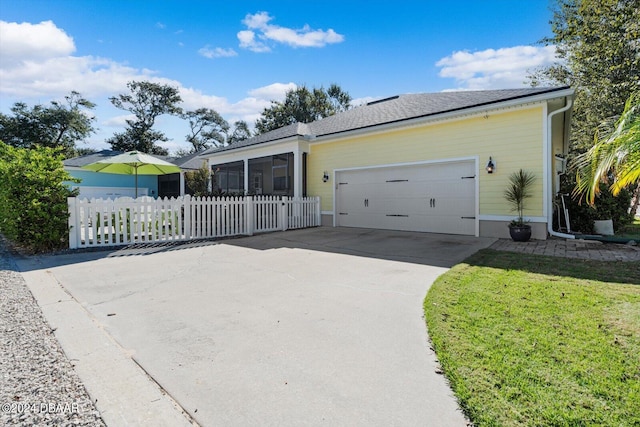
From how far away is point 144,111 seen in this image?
34562 millimetres

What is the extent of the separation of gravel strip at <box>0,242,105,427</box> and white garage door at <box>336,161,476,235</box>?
29.7 ft

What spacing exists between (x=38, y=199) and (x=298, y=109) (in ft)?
96.8

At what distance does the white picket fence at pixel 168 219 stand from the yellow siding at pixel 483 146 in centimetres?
357

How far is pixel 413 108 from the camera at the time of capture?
1098 cm

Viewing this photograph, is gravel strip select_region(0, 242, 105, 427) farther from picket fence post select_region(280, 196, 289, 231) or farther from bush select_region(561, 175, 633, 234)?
bush select_region(561, 175, 633, 234)

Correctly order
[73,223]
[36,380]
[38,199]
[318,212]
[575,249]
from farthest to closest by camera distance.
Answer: [318,212]
[73,223]
[38,199]
[575,249]
[36,380]

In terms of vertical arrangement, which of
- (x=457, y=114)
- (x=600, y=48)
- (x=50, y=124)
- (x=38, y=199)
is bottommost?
(x=38, y=199)

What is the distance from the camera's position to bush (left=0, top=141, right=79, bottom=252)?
6855mm

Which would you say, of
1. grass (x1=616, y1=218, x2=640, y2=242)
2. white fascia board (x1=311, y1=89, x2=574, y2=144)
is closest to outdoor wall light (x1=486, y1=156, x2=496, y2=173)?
white fascia board (x1=311, y1=89, x2=574, y2=144)

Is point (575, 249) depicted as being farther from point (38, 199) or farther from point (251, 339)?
point (38, 199)

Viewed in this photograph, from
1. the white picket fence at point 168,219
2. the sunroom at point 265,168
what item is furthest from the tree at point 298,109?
the white picket fence at point 168,219

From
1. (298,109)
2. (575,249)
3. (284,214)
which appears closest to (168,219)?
(284,214)

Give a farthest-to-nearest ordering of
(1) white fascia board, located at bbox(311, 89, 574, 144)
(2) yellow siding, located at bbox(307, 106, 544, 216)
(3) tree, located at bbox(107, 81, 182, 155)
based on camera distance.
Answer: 1. (3) tree, located at bbox(107, 81, 182, 155)
2. (2) yellow siding, located at bbox(307, 106, 544, 216)
3. (1) white fascia board, located at bbox(311, 89, 574, 144)

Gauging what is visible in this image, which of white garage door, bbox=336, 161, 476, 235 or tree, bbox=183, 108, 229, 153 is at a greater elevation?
tree, bbox=183, 108, 229, 153
